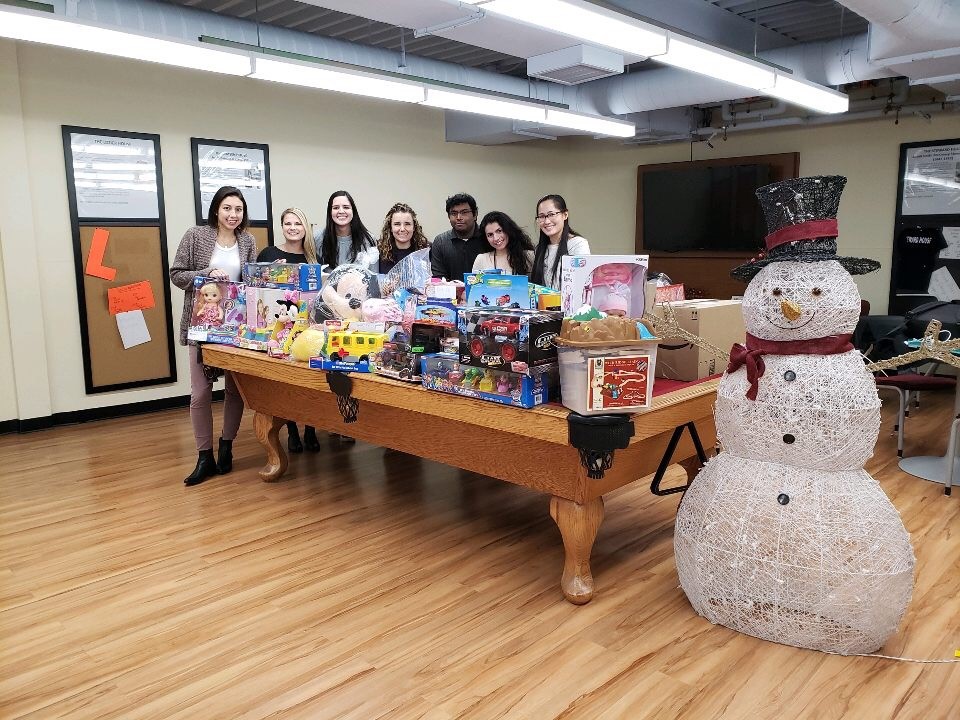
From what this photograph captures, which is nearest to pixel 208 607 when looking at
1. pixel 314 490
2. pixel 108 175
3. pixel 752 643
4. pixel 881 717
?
pixel 314 490

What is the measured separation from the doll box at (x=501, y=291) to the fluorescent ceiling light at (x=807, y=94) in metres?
3.03

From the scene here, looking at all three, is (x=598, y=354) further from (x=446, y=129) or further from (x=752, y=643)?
(x=446, y=129)

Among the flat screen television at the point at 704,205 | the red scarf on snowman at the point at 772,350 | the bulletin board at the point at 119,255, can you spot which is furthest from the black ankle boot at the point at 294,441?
the flat screen television at the point at 704,205

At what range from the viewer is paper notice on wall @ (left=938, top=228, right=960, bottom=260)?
643 cm

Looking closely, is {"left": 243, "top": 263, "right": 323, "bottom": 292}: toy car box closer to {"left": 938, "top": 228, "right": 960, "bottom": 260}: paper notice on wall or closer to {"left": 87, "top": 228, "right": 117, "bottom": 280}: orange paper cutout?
{"left": 87, "top": 228, "right": 117, "bottom": 280}: orange paper cutout

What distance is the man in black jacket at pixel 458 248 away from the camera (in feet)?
14.4

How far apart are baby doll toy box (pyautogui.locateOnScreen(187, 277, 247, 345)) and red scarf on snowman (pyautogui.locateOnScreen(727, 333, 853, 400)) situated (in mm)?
2474

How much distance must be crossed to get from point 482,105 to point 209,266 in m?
2.33

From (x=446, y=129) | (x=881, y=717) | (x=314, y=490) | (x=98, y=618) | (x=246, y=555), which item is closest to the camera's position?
(x=881, y=717)

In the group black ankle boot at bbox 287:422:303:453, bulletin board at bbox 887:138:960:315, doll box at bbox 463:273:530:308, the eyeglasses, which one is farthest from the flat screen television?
doll box at bbox 463:273:530:308

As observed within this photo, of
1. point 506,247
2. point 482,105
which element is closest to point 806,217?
point 506,247

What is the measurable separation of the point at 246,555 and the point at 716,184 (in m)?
6.30

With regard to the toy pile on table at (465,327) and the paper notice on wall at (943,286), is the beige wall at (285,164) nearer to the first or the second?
the paper notice on wall at (943,286)

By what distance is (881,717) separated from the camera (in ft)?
6.15
